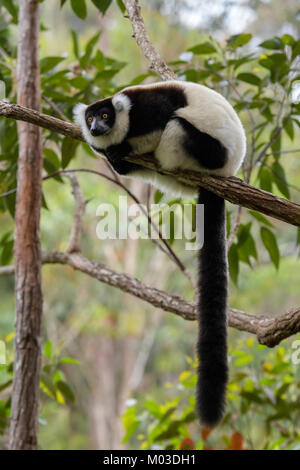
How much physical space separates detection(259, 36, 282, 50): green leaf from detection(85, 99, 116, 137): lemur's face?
2.83 feet

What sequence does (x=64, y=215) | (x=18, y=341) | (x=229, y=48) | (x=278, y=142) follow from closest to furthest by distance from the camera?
(x=18, y=341), (x=229, y=48), (x=278, y=142), (x=64, y=215)

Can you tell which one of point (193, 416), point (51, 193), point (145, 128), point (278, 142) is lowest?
point (193, 416)

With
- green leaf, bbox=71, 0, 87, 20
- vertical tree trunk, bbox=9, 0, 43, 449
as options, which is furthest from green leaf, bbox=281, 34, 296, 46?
vertical tree trunk, bbox=9, 0, 43, 449

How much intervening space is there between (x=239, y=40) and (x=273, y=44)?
17 cm

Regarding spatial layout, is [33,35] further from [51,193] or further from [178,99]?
[51,193]

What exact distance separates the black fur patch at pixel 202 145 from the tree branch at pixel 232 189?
0.58ft

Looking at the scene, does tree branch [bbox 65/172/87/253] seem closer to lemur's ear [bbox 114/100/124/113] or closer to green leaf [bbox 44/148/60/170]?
green leaf [bbox 44/148/60/170]

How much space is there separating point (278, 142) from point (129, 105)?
1.04m

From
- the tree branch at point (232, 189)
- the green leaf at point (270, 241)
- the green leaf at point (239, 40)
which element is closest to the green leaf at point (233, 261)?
the green leaf at point (270, 241)

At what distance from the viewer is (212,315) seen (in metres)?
2.12

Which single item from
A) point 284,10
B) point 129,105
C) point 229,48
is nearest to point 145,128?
point 129,105

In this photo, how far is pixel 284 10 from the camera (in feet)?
28.7

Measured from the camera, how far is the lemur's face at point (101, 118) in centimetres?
239

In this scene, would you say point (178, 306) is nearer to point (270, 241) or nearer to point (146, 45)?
point (270, 241)
